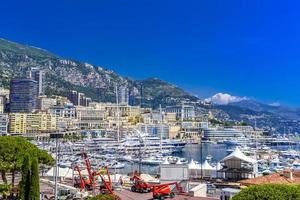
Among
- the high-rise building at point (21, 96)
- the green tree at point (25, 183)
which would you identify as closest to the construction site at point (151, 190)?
the green tree at point (25, 183)

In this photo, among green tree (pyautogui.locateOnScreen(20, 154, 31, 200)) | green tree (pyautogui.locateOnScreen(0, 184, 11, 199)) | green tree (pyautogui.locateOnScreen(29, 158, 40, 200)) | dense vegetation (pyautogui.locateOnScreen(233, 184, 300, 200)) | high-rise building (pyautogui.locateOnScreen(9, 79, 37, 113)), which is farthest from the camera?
high-rise building (pyautogui.locateOnScreen(9, 79, 37, 113))

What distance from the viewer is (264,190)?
44.0 feet

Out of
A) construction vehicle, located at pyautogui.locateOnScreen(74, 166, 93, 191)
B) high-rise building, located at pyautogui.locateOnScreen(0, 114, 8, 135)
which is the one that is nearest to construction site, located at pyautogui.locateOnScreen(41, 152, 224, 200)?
construction vehicle, located at pyautogui.locateOnScreen(74, 166, 93, 191)

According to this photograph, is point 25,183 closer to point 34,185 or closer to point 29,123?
point 34,185

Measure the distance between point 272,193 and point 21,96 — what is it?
175 metres

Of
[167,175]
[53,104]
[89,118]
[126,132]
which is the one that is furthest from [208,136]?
[167,175]

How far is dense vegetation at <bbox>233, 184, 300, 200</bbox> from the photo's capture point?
13195mm

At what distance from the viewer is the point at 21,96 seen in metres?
178

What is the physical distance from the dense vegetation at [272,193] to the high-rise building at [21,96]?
170573 millimetres

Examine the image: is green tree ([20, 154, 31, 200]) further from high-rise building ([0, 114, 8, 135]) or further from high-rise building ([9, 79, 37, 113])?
high-rise building ([9, 79, 37, 113])

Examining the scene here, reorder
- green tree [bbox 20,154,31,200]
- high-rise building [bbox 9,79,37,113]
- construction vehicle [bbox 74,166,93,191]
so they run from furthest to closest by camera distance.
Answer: high-rise building [bbox 9,79,37,113] < construction vehicle [bbox 74,166,93,191] < green tree [bbox 20,154,31,200]

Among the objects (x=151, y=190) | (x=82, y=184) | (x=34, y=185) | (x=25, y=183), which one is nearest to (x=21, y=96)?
(x=82, y=184)

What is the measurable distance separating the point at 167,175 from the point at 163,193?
4384 mm

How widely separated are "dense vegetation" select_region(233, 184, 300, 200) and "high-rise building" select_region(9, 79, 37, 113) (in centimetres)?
17057
